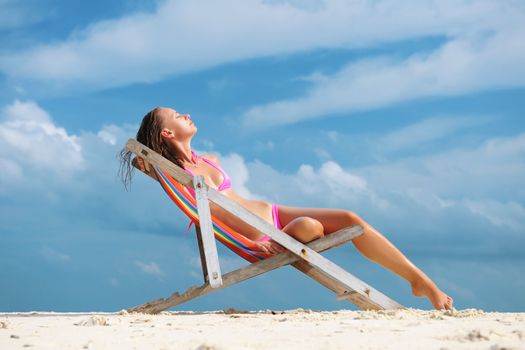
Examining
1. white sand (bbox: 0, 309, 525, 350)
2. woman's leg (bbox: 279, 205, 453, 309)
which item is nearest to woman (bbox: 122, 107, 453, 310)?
woman's leg (bbox: 279, 205, 453, 309)

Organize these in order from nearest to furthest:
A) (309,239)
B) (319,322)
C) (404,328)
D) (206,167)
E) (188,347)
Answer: (188,347) < (404,328) < (319,322) < (309,239) < (206,167)

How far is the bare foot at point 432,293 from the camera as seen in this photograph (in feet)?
17.0

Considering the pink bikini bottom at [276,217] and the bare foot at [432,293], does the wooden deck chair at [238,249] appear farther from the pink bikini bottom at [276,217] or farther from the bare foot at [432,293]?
the pink bikini bottom at [276,217]

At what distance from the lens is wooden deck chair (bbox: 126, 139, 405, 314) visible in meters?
5.04

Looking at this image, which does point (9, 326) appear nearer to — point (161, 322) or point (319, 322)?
point (161, 322)

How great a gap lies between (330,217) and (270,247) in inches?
23.2

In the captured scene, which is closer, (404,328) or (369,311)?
(404,328)

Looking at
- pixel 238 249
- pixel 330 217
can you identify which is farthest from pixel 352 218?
pixel 238 249

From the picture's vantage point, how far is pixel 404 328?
3.90m

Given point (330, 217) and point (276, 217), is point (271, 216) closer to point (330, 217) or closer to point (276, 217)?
point (276, 217)

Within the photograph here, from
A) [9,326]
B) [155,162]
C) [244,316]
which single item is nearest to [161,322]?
[244,316]

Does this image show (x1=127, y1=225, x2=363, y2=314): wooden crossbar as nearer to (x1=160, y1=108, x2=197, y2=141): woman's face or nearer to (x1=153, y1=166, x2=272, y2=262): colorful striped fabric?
(x1=153, y1=166, x2=272, y2=262): colorful striped fabric

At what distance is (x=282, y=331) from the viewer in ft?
12.6

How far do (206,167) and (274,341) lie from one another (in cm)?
263
